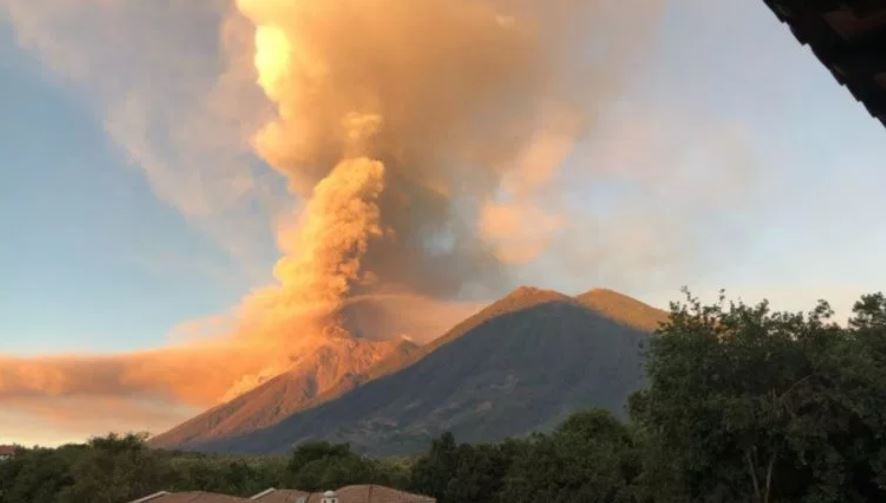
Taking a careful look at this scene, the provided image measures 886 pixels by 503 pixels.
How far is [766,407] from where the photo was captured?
99.1 feet

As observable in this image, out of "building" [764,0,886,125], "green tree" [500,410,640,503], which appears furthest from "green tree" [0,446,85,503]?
"building" [764,0,886,125]

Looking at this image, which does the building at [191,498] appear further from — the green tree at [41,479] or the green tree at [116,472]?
the green tree at [41,479]

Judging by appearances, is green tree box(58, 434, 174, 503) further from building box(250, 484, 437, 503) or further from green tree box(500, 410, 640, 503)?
green tree box(500, 410, 640, 503)

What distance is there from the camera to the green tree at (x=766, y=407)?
30172mm

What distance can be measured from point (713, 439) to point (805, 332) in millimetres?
6400

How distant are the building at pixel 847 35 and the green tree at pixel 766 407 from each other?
93.7 ft

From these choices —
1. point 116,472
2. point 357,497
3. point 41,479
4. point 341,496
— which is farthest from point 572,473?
point 41,479

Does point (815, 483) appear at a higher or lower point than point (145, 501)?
lower

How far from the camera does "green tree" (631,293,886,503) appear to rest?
1188 inches

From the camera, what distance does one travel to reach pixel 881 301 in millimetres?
35812

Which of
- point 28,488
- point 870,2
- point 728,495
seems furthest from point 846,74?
point 28,488

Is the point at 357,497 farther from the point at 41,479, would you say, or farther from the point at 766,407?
the point at 41,479

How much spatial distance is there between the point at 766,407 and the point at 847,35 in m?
29.8

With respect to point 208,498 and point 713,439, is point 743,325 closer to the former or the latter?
point 713,439
